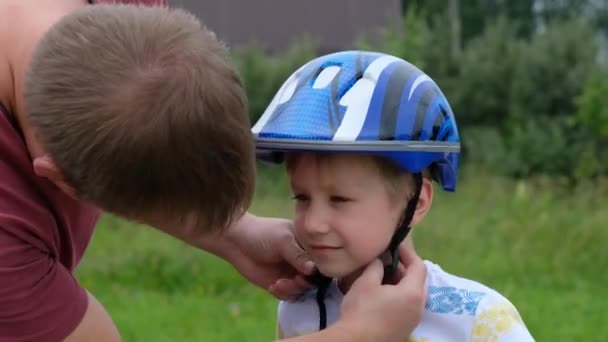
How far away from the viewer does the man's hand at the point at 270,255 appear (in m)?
3.02

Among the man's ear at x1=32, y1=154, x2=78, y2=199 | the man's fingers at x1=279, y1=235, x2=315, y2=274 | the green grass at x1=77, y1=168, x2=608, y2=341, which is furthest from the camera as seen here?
the green grass at x1=77, y1=168, x2=608, y2=341

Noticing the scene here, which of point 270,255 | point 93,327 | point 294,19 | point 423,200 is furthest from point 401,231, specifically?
point 294,19

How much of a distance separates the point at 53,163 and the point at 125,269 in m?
6.28

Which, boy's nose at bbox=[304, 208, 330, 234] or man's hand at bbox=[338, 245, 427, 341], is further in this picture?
boy's nose at bbox=[304, 208, 330, 234]

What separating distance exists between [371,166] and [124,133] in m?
0.74

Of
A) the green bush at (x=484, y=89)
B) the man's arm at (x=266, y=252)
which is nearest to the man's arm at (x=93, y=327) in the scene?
the man's arm at (x=266, y=252)

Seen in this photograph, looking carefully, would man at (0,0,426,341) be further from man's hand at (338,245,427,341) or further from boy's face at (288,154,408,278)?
boy's face at (288,154,408,278)

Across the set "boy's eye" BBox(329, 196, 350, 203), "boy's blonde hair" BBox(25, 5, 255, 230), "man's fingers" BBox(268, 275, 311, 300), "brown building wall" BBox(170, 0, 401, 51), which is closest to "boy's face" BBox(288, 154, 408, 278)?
"boy's eye" BBox(329, 196, 350, 203)

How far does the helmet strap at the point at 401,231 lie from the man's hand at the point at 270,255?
0.27 metres

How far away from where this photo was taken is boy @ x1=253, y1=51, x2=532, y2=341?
2.68m

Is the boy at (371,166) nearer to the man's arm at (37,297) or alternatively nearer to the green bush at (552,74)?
the man's arm at (37,297)

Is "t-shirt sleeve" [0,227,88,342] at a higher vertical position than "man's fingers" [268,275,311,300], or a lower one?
higher

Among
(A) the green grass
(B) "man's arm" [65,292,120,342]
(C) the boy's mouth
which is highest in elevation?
(C) the boy's mouth

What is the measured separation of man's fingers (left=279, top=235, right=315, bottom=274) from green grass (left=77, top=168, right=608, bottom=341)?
11.2ft
